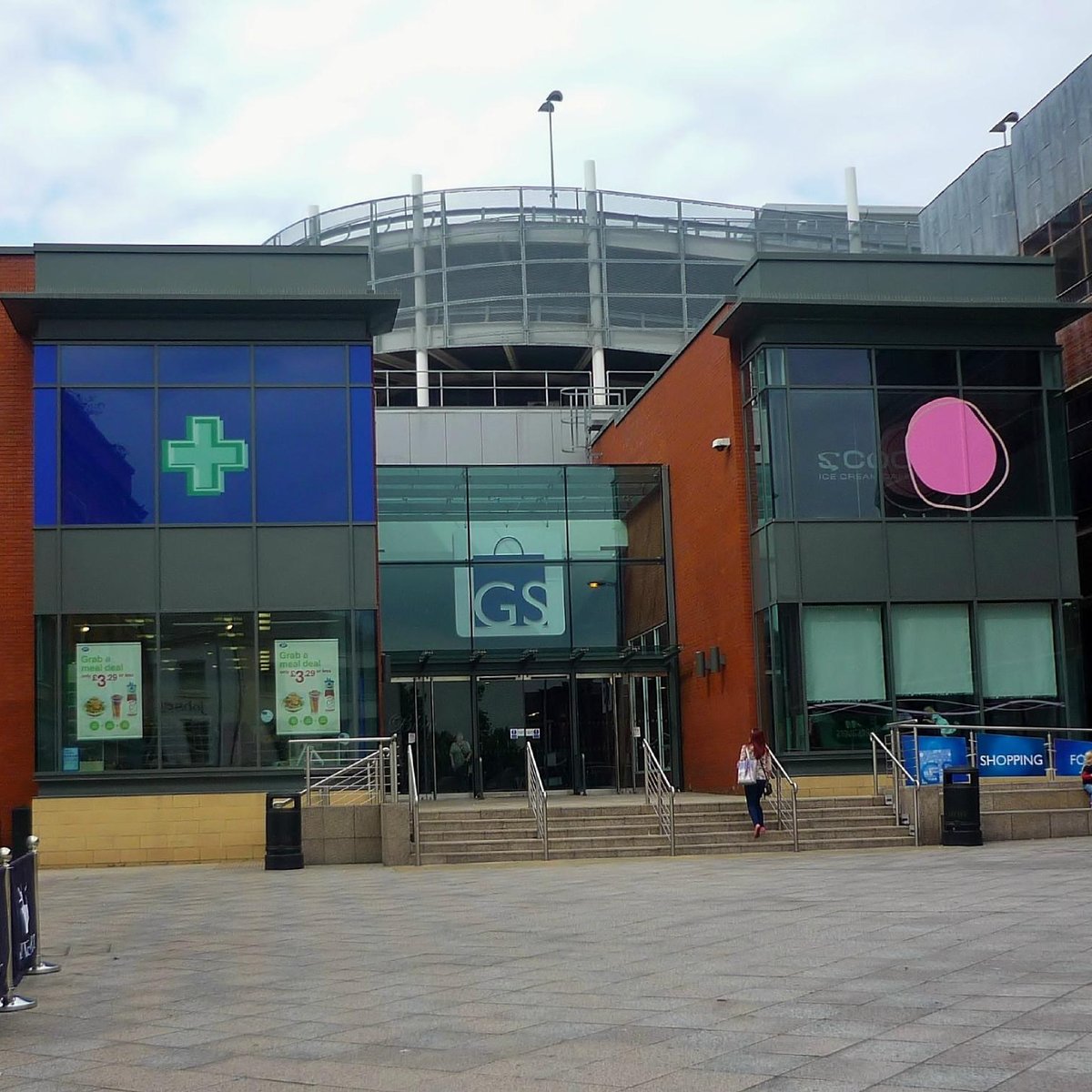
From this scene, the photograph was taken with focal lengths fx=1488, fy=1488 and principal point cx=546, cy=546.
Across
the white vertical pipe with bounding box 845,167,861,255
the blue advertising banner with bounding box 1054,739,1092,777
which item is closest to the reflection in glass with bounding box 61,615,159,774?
the blue advertising banner with bounding box 1054,739,1092,777

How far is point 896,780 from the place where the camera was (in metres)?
21.8

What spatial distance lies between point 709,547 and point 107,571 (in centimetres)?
1040

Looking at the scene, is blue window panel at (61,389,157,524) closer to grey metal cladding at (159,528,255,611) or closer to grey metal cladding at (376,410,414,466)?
grey metal cladding at (159,528,255,611)

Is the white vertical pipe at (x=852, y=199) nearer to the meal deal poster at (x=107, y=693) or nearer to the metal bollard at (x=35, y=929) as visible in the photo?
the meal deal poster at (x=107, y=693)

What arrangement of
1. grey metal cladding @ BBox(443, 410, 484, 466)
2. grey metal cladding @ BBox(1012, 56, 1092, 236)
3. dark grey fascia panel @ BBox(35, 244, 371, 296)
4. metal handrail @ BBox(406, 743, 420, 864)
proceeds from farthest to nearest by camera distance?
grey metal cladding @ BBox(443, 410, 484, 466)
grey metal cladding @ BBox(1012, 56, 1092, 236)
dark grey fascia panel @ BBox(35, 244, 371, 296)
metal handrail @ BBox(406, 743, 420, 864)

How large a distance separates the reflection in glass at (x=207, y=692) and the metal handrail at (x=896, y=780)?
9461 millimetres

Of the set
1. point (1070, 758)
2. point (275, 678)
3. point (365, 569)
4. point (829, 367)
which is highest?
point (829, 367)

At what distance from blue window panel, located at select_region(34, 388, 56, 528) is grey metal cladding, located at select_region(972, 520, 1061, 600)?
14828 millimetres

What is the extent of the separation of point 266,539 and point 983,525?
11694 mm

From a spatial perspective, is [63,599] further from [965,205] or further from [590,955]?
[965,205]

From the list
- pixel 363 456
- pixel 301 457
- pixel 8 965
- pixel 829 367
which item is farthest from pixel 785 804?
pixel 8 965

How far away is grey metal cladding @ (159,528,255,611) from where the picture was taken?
75.9 ft

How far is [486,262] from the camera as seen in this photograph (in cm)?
4491

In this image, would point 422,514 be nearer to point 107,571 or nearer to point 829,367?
point 107,571
